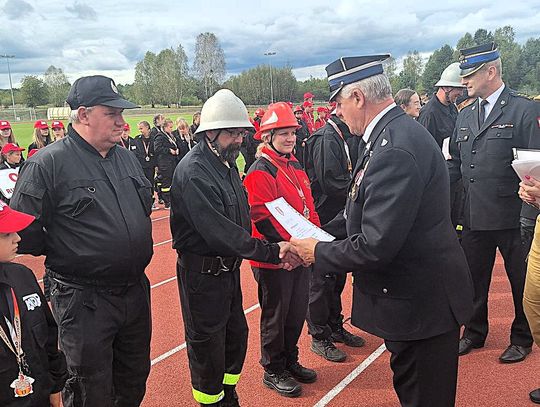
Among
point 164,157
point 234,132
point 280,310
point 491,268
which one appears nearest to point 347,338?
point 280,310

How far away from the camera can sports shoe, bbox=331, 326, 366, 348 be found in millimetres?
4809

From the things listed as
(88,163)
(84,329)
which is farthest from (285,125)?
(84,329)

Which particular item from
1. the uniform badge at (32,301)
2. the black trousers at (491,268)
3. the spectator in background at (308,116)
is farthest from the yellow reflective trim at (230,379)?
the spectator in background at (308,116)

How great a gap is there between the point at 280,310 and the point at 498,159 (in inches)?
90.9

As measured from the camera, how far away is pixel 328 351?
4574 mm

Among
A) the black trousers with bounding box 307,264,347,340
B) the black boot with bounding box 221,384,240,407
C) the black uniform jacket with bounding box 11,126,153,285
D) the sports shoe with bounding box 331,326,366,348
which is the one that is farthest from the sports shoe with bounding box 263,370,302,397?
the black uniform jacket with bounding box 11,126,153,285

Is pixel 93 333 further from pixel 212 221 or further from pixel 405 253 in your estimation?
pixel 405 253

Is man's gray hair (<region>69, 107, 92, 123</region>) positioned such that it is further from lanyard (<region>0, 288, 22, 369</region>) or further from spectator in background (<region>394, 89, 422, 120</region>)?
spectator in background (<region>394, 89, 422, 120</region>)

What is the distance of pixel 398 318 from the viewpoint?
2416mm

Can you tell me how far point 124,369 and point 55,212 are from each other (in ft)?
3.70

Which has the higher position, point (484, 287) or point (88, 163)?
point (88, 163)

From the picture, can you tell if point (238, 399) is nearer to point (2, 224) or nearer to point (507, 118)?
point (2, 224)

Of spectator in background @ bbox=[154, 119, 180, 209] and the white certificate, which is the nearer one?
the white certificate

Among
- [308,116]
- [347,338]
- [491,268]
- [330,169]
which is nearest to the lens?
[491,268]
